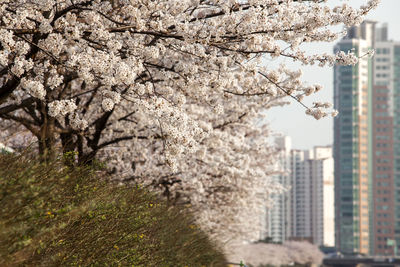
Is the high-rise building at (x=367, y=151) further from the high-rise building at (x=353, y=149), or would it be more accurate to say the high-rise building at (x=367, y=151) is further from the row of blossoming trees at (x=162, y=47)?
the row of blossoming trees at (x=162, y=47)

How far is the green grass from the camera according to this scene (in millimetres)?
4973

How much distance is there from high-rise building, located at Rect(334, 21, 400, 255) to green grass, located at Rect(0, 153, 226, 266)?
121 metres

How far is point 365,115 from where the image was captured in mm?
134500

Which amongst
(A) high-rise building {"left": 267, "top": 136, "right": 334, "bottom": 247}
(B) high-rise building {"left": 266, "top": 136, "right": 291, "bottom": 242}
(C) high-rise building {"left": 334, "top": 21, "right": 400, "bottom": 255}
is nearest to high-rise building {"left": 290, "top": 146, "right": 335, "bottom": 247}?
(A) high-rise building {"left": 267, "top": 136, "right": 334, "bottom": 247}

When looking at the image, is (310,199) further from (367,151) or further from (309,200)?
(367,151)

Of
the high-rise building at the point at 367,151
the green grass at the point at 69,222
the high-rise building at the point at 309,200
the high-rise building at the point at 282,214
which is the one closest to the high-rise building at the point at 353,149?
the high-rise building at the point at 367,151

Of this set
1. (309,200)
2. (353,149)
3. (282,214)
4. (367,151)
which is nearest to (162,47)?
(353,149)

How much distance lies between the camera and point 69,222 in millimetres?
6301

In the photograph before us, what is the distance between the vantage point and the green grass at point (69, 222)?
4973 millimetres

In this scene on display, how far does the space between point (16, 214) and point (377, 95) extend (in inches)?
5461

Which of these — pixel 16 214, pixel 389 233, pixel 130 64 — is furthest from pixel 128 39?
pixel 389 233

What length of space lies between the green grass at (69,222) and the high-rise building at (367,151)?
12056cm

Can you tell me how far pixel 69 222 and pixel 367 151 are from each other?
131m

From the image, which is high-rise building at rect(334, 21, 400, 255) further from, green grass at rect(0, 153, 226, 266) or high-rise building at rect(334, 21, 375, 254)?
green grass at rect(0, 153, 226, 266)
